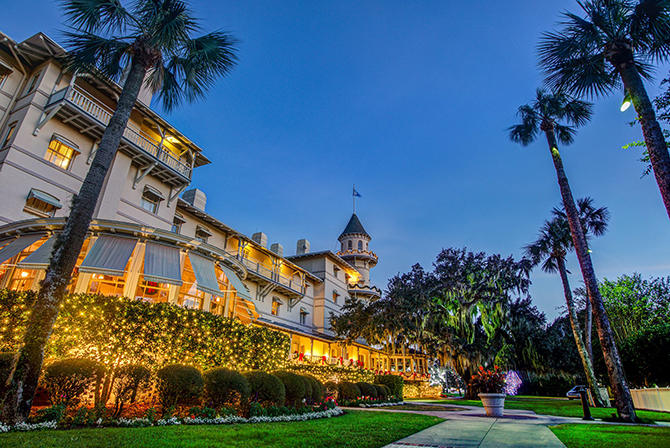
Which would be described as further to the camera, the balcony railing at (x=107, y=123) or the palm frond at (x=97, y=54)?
the balcony railing at (x=107, y=123)

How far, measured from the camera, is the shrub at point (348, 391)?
617 inches

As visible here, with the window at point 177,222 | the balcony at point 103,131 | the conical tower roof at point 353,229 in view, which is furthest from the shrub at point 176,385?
the conical tower roof at point 353,229

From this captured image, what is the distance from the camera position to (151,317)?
30.9 feet

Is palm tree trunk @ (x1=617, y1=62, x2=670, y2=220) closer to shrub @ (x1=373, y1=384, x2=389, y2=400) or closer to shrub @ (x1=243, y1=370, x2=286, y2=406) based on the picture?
shrub @ (x1=243, y1=370, x2=286, y2=406)

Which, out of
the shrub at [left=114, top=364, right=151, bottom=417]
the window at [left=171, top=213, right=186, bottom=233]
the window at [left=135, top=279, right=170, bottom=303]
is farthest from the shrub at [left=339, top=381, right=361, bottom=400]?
the window at [left=171, top=213, right=186, bottom=233]

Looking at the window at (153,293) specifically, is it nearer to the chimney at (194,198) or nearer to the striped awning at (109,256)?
the striped awning at (109,256)

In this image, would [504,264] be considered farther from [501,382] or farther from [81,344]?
[81,344]

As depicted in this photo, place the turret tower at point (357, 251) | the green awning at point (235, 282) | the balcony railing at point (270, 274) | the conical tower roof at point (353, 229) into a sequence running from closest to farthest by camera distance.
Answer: the green awning at point (235, 282) → the balcony railing at point (270, 274) → the turret tower at point (357, 251) → the conical tower roof at point (353, 229)

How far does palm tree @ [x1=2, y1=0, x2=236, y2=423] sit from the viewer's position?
20.8 feet

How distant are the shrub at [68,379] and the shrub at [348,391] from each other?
36.0ft

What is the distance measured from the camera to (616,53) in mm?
9391

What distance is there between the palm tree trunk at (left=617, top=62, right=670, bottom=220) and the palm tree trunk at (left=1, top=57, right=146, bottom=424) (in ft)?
40.6

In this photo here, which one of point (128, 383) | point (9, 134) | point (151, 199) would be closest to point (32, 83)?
point (9, 134)

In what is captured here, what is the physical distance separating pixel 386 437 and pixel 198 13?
11.5m
